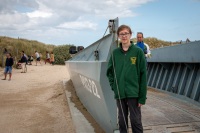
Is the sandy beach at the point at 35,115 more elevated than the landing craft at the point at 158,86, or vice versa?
the landing craft at the point at 158,86

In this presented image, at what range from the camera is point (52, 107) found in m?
8.75

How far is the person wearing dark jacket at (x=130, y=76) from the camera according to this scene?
11.8 feet

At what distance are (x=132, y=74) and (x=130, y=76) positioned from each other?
1.5 inches

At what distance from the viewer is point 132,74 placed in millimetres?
3584

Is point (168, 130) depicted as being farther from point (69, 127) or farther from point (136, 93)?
point (69, 127)

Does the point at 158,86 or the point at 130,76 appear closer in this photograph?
the point at 130,76

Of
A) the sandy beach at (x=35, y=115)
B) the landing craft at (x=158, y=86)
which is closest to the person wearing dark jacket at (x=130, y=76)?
the landing craft at (x=158, y=86)

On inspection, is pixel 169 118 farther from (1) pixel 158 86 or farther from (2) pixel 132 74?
(1) pixel 158 86

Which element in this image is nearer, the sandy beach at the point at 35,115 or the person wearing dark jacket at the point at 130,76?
the person wearing dark jacket at the point at 130,76

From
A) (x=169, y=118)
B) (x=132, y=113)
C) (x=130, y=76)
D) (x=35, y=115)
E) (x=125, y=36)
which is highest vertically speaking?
(x=125, y=36)

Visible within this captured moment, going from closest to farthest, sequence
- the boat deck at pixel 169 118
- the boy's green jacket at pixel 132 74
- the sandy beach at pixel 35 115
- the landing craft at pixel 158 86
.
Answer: the boy's green jacket at pixel 132 74, the landing craft at pixel 158 86, the boat deck at pixel 169 118, the sandy beach at pixel 35 115

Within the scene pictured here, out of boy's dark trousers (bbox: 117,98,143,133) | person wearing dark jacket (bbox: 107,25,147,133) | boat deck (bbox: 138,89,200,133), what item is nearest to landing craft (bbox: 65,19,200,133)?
boat deck (bbox: 138,89,200,133)

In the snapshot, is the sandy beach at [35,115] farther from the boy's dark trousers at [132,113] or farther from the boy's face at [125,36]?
the boy's face at [125,36]

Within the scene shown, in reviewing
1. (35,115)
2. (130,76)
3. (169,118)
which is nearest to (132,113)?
(130,76)
